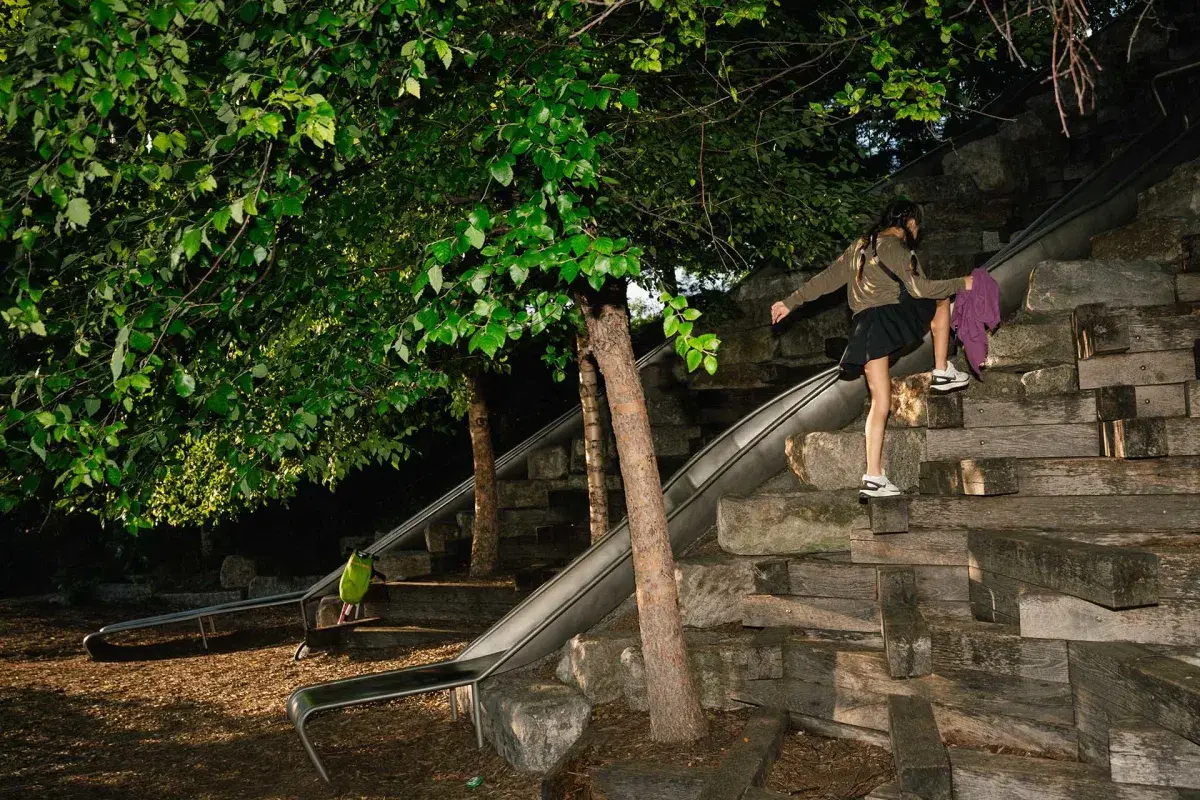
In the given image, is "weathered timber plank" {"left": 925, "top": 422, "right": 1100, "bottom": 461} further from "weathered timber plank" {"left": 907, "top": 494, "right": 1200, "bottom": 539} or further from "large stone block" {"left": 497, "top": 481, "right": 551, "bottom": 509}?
"large stone block" {"left": 497, "top": 481, "right": 551, "bottom": 509}

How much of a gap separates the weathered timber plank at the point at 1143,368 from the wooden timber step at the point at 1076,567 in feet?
4.19

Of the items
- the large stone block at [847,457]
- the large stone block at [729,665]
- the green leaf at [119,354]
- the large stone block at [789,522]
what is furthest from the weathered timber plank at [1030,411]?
the green leaf at [119,354]

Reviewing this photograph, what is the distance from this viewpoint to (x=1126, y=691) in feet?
13.6

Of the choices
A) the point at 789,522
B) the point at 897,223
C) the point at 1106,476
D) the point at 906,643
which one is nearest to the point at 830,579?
the point at 789,522

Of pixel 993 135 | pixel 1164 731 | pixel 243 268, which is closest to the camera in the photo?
pixel 1164 731

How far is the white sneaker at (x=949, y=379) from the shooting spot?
241 inches

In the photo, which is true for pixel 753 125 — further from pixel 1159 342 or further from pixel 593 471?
pixel 593 471

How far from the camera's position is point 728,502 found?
6750 mm

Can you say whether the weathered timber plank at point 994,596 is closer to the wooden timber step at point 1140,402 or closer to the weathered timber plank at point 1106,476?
the weathered timber plank at point 1106,476

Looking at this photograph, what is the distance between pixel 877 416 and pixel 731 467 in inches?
55.8

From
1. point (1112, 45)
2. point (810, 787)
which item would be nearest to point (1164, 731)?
point (810, 787)

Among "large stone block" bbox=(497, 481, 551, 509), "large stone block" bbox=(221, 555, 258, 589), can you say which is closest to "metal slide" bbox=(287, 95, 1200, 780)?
"large stone block" bbox=(497, 481, 551, 509)

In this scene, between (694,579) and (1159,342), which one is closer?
(1159,342)

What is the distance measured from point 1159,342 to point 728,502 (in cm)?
284
